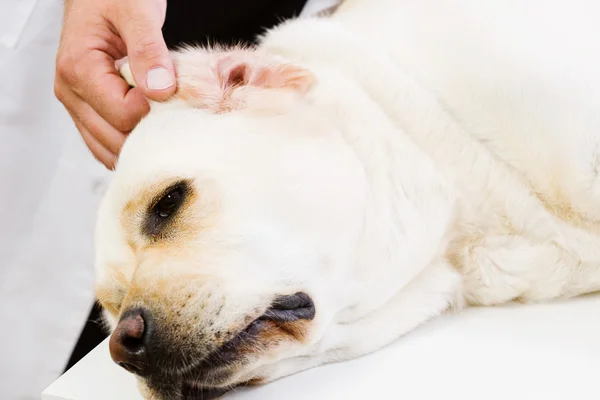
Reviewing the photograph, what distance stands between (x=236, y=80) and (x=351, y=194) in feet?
0.98

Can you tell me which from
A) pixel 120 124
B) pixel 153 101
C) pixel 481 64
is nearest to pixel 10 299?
pixel 120 124

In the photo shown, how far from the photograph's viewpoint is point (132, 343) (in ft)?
2.73

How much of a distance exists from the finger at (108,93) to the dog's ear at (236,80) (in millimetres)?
108

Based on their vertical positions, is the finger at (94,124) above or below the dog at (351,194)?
below

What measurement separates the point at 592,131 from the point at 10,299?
1405 mm

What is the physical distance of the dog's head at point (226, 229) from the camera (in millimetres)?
841

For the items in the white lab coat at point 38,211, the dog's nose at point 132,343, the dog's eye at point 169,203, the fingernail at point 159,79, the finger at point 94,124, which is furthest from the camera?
the white lab coat at point 38,211

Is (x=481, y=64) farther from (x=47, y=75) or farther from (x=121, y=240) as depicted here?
(x=47, y=75)

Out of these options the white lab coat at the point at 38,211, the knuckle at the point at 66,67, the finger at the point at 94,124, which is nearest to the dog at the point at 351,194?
the finger at the point at 94,124

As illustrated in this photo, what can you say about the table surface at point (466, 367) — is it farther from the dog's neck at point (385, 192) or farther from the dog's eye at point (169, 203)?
the dog's eye at point (169, 203)

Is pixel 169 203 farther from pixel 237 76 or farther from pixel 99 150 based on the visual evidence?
pixel 99 150

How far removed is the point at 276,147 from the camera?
99 cm

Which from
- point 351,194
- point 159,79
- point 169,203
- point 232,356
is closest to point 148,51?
point 159,79

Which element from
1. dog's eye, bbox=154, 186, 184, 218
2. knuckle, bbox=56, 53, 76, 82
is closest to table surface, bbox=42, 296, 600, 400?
dog's eye, bbox=154, 186, 184, 218
